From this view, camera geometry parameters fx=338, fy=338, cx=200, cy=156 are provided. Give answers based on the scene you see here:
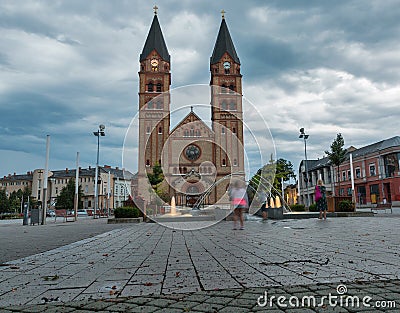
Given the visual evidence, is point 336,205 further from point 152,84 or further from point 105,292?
point 152,84

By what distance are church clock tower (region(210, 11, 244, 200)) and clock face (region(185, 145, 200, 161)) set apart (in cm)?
307

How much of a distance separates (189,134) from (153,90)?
384 inches

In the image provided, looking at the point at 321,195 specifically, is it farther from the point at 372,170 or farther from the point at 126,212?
the point at 372,170

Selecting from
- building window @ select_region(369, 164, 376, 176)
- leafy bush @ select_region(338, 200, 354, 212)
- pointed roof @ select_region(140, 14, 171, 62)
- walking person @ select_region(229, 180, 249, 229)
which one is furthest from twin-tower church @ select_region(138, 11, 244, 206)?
walking person @ select_region(229, 180, 249, 229)

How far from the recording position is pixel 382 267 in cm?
394

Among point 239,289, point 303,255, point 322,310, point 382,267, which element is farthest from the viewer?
point 303,255

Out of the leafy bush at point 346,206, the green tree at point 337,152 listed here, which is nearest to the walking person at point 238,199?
the leafy bush at point 346,206

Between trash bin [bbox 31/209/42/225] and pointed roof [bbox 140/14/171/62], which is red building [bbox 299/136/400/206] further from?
trash bin [bbox 31/209/42/225]

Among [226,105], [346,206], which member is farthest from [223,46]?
[346,206]

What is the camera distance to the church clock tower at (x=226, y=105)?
50469 millimetres

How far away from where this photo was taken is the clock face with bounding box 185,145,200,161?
54469 mm

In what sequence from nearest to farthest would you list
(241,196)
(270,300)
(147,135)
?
(270,300)
(241,196)
(147,135)

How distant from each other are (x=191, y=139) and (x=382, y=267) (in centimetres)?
5165

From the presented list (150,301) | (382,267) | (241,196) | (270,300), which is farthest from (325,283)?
(241,196)
